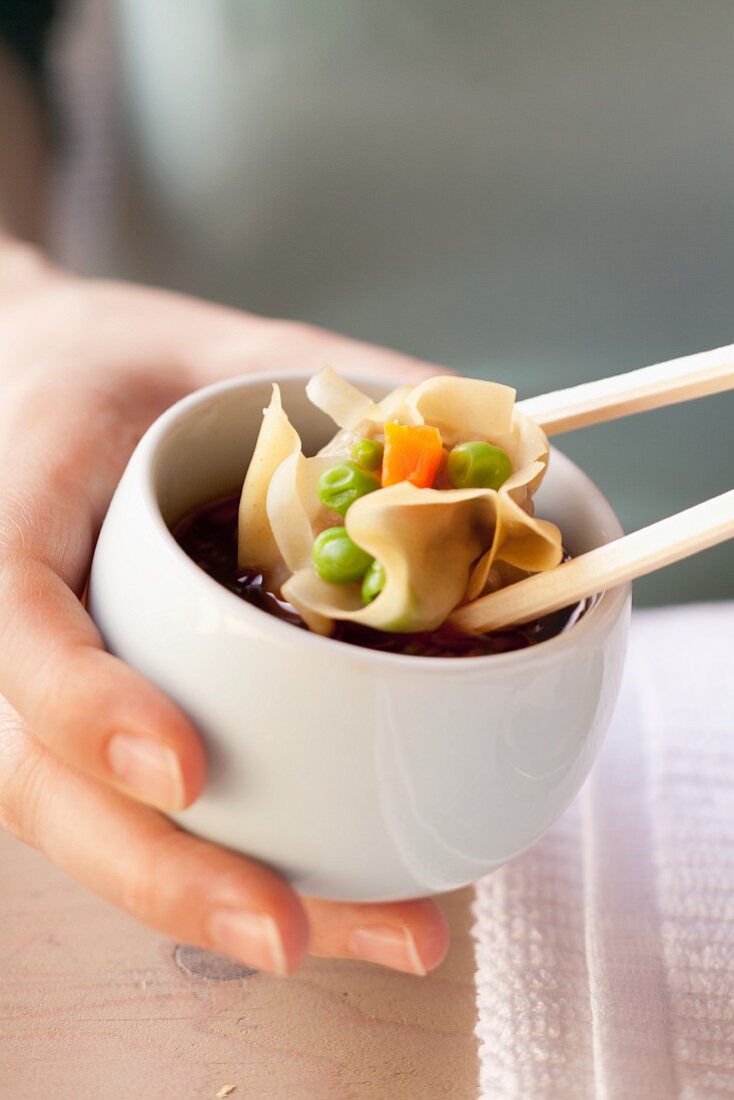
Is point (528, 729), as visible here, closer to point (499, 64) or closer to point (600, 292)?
point (600, 292)

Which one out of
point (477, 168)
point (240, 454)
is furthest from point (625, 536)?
point (477, 168)

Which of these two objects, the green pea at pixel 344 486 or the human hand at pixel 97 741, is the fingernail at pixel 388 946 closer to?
the human hand at pixel 97 741

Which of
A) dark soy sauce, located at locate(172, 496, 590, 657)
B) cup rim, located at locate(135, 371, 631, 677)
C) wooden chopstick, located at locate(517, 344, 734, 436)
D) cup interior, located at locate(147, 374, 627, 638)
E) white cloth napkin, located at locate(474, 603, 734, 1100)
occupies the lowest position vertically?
white cloth napkin, located at locate(474, 603, 734, 1100)

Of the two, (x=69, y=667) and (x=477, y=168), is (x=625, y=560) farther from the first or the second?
(x=477, y=168)

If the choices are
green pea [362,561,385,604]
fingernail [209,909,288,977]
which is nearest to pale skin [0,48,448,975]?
fingernail [209,909,288,977]

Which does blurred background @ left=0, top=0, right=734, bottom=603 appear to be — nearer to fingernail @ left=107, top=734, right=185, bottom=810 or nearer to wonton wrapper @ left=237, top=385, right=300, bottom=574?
wonton wrapper @ left=237, top=385, right=300, bottom=574

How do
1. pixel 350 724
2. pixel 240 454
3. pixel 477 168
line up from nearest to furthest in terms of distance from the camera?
pixel 350 724 < pixel 240 454 < pixel 477 168

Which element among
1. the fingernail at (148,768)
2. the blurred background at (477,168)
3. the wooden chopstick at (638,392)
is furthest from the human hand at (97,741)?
the blurred background at (477,168)
